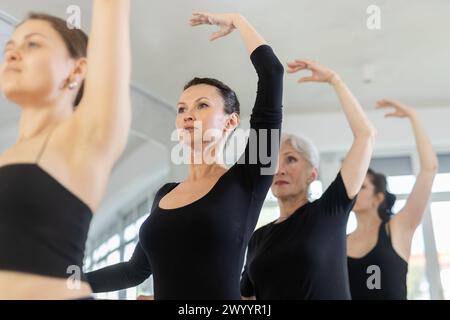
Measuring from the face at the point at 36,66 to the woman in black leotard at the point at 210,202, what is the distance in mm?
242

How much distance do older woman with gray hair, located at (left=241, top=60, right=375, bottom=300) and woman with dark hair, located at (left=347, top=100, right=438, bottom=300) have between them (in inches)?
6.5

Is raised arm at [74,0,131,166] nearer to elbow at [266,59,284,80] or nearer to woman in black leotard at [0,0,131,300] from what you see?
woman in black leotard at [0,0,131,300]

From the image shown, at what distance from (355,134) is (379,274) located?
27 cm

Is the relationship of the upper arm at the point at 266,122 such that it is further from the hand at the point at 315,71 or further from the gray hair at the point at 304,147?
the gray hair at the point at 304,147

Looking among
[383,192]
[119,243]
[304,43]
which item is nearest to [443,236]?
[383,192]

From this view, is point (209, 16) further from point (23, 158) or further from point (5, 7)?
point (5, 7)

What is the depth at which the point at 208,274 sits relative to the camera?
0.69m

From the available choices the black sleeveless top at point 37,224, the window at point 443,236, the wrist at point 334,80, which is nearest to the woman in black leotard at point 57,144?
the black sleeveless top at point 37,224

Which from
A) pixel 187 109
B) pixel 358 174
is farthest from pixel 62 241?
pixel 358 174

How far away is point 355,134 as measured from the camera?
85 centimetres

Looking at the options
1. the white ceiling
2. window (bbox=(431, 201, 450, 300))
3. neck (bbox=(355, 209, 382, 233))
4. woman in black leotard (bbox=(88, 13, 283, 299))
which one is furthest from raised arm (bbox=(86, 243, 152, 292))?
the white ceiling

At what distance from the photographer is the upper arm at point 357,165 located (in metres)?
0.84

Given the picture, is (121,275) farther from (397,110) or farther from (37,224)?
(397,110)
